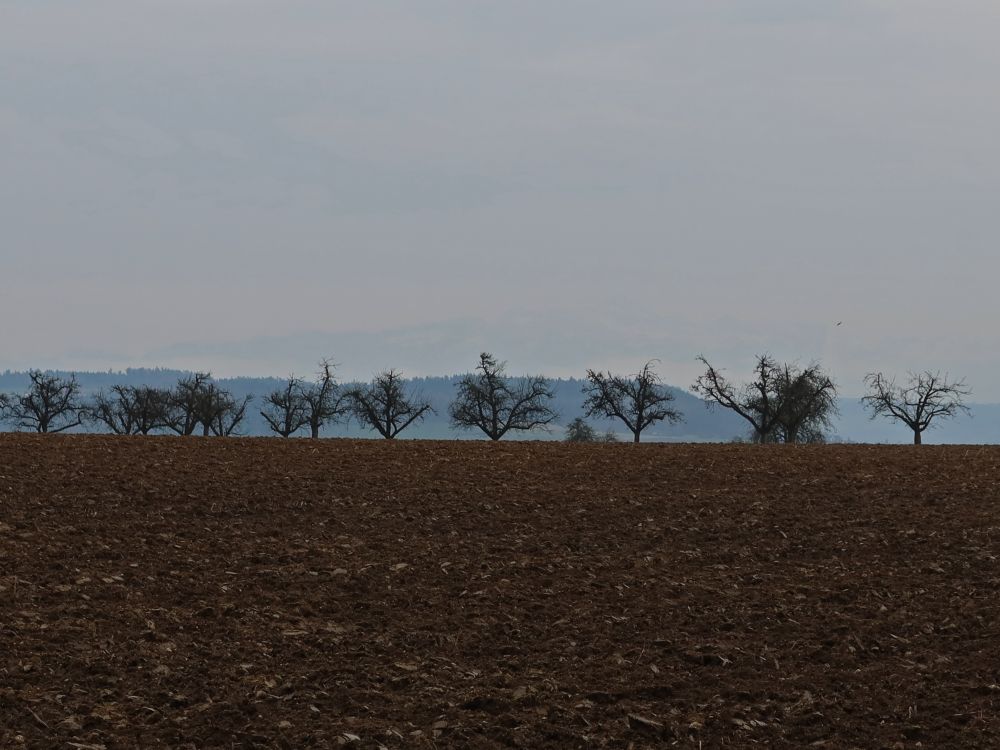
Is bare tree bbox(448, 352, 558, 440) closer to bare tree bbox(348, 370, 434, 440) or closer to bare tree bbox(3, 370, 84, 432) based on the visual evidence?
bare tree bbox(348, 370, 434, 440)

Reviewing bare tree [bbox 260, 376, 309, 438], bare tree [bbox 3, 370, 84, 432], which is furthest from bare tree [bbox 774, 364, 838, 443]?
bare tree [bbox 3, 370, 84, 432]

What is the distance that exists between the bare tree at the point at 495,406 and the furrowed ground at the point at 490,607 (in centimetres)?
4642

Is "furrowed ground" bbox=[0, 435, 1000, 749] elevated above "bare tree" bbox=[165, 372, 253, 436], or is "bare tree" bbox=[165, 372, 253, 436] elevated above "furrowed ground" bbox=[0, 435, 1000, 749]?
"bare tree" bbox=[165, 372, 253, 436]

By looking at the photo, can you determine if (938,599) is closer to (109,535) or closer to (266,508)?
(266,508)

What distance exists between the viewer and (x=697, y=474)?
19797mm

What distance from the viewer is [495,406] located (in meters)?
66.7

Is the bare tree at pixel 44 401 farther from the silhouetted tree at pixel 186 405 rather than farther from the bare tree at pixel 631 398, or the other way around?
the bare tree at pixel 631 398

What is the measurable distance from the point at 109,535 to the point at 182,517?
1352mm

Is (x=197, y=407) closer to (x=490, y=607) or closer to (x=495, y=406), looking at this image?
(x=495, y=406)

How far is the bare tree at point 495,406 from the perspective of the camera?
6612 centimetres

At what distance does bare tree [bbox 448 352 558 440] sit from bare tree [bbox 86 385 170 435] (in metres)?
21.9

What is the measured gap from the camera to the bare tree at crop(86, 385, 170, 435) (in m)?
73.9

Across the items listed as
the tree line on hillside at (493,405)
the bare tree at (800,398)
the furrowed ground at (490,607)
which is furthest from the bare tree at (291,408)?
the furrowed ground at (490,607)

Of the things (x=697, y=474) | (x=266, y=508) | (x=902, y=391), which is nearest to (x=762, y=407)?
(x=902, y=391)
